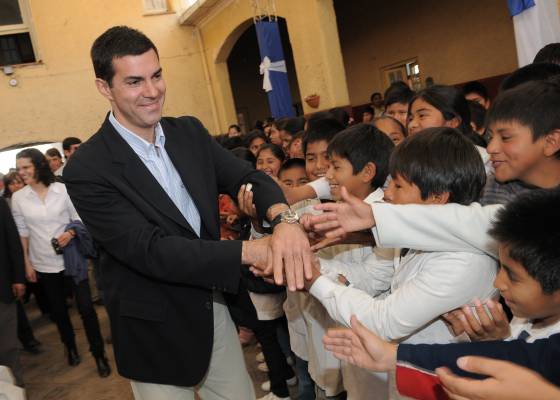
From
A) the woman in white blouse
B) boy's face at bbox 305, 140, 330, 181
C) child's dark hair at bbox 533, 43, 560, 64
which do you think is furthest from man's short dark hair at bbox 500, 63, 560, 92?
the woman in white blouse

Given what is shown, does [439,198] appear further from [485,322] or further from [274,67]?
[274,67]

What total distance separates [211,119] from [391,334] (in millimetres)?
12177

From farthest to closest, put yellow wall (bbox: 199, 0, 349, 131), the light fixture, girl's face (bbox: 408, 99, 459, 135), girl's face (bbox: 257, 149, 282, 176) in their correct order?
the light fixture < yellow wall (bbox: 199, 0, 349, 131) < girl's face (bbox: 257, 149, 282, 176) < girl's face (bbox: 408, 99, 459, 135)

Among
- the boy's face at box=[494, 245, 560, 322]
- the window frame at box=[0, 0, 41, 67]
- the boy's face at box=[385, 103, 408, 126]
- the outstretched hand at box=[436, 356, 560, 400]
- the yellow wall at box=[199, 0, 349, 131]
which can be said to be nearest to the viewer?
the outstretched hand at box=[436, 356, 560, 400]

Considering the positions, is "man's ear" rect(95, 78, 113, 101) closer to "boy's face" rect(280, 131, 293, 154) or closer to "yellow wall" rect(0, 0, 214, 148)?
"boy's face" rect(280, 131, 293, 154)

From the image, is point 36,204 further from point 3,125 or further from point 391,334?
point 3,125

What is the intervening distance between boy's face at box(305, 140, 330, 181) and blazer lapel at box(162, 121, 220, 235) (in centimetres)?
121

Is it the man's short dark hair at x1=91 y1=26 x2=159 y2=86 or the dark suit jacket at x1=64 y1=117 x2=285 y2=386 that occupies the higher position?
the man's short dark hair at x1=91 y1=26 x2=159 y2=86

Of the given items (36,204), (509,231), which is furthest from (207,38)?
(509,231)

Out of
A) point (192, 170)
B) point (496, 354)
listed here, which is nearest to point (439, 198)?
point (496, 354)

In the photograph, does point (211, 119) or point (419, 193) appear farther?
point (211, 119)

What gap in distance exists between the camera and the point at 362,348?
50.8 inches

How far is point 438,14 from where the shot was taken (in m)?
10.2

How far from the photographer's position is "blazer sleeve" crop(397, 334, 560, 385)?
1.04 m
